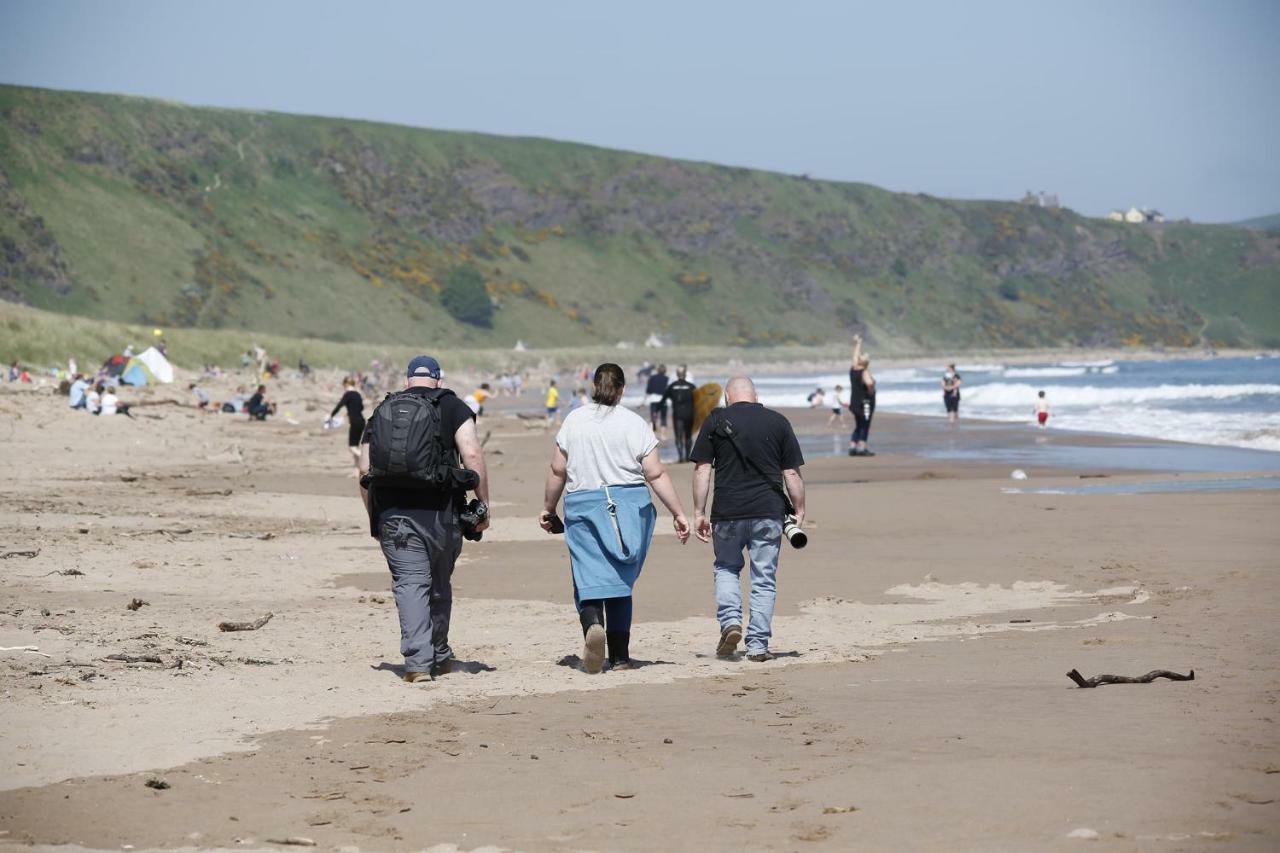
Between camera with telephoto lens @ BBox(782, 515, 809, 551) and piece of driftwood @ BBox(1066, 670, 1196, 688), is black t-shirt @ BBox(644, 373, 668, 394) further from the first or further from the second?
piece of driftwood @ BBox(1066, 670, 1196, 688)

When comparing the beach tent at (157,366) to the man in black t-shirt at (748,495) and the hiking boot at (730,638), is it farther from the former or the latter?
the hiking boot at (730,638)

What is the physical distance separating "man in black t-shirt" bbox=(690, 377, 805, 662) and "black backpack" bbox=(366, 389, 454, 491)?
4.91 ft

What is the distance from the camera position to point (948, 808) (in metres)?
5.17

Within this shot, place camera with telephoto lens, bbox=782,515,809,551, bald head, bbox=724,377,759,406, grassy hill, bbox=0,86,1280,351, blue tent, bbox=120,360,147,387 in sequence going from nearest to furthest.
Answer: camera with telephoto lens, bbox=782,515,809,551 < bald head, bbox=724,377,759,406 < blue tent, bbox=120,360,147,387 < grassy hill, bbox=0,86,1280,351

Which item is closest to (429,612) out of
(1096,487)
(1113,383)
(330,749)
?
(330,749)

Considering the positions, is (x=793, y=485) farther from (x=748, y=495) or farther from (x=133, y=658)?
(x=133, y=658)

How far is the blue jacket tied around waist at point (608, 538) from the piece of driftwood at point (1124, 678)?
233 centimetres

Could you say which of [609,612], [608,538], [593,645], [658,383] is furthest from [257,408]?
[593,645]

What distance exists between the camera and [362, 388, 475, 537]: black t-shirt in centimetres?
812

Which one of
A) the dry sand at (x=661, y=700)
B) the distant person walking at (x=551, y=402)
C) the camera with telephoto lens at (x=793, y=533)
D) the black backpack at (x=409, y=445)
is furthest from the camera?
the distant person walking at (x=551, y=402)

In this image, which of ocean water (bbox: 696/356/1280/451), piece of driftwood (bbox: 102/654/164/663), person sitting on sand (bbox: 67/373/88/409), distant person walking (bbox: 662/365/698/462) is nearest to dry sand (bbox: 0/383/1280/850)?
piece of driftwood (bbox: 102/654/164/663)

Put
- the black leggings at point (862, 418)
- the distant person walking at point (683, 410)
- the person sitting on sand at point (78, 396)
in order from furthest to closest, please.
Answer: the person sitting on sand at point (78, 396) < the black leggings at point (862, 418) < the distant person walking at point (683, 410)

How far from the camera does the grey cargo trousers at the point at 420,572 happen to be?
26.5 feet

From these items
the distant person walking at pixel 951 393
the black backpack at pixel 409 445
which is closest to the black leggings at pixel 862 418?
the distant person walking at pixel 951 393
